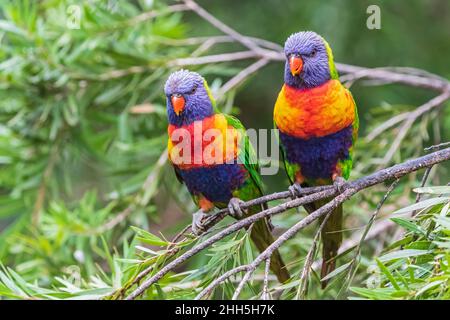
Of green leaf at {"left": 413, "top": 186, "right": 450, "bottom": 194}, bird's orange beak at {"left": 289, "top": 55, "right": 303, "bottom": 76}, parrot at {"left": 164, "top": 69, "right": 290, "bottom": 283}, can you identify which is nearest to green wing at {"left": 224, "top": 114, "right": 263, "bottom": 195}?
parrot at {"left": 164, "top": 69, "right": 290, "bottom": 283}

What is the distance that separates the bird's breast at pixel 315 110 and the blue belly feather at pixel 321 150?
0.13ft

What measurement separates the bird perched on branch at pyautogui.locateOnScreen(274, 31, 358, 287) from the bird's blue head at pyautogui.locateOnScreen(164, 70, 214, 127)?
0.81ft

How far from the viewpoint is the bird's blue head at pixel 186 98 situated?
6.70ft

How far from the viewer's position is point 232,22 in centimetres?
522

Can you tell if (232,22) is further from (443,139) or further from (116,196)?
A: (116,196)

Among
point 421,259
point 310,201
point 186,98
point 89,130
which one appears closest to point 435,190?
point 421,259

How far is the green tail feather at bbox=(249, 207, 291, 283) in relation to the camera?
7.06 feet

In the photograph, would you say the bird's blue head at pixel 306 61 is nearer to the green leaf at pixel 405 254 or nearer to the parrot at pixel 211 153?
the parrot at pixel 211 153

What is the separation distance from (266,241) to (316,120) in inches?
19.9

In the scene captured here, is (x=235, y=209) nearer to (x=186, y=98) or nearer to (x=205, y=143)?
(x=205, y=143)

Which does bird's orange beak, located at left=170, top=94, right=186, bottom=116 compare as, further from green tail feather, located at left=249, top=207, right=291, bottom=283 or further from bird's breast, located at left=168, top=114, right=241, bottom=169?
green tail feather, located at left=249, top=207, right=291, bottom=283

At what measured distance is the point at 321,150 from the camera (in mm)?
2135

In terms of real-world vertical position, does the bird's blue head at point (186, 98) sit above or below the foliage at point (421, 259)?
above

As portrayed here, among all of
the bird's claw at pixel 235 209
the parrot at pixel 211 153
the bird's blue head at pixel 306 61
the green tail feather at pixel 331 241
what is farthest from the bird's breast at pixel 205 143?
the green tail feather at pixel 331 241
